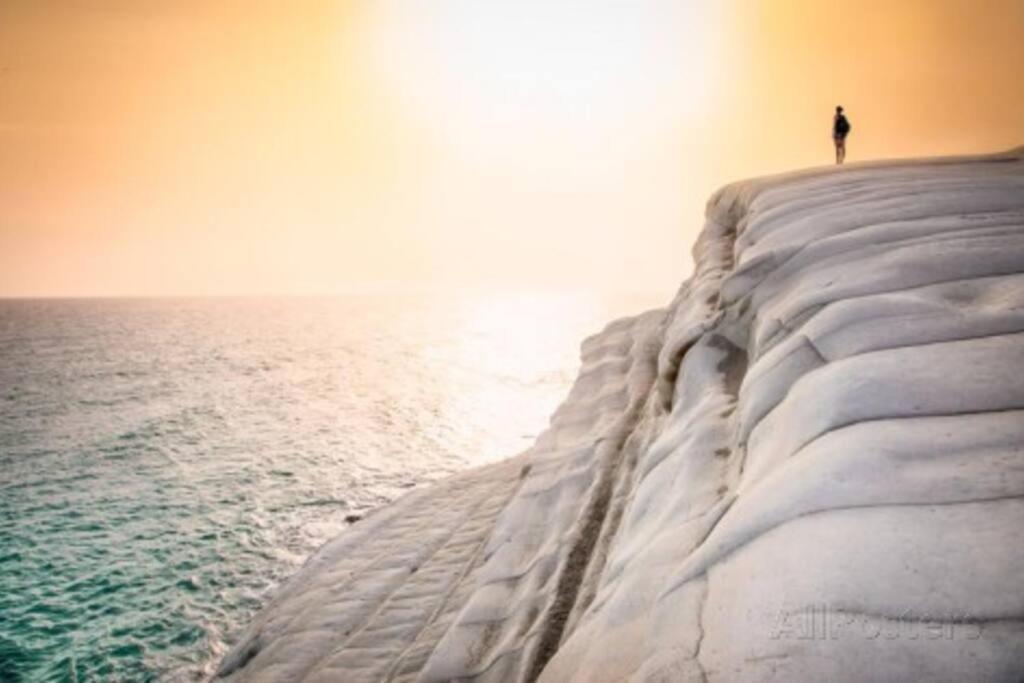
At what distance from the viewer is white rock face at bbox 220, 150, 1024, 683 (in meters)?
2.43

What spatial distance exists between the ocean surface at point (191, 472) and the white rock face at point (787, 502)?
5497mm

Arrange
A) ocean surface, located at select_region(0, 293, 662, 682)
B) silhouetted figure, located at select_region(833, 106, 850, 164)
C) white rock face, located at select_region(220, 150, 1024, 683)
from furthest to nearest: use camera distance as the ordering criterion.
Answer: silhouetted figure, located at select_region(833, 106, 850, 164) < ocean surface, located at select_region(0, 293, 662, 682) < white rock face, located at select_region(220, 150, 1024, 683)

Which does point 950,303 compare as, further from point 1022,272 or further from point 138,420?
point 138,420

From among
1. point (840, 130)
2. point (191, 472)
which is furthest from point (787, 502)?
point (191, 472)

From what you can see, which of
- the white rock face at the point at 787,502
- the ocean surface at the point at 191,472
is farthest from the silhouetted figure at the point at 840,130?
the ocean surface at the point at 191,472

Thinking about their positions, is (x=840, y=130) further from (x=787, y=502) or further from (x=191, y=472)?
(x=191, y=472)

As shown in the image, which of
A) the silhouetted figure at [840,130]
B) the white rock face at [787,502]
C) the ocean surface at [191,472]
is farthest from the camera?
the silhouetted figure at [840,130]

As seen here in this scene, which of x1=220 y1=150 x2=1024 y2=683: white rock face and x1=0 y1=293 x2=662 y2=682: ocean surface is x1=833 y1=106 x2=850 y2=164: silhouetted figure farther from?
x1=0 y1=293 x2=662 y2=682: ocean surface

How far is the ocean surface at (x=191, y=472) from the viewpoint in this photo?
12.7 metres

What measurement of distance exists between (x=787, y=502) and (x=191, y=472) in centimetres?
2670

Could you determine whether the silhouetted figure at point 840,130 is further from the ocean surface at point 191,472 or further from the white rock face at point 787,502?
the ocean surface at point 191,472

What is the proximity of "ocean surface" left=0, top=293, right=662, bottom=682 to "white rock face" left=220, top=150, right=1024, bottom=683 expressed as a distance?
5.50 m

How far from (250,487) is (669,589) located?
22.4 m

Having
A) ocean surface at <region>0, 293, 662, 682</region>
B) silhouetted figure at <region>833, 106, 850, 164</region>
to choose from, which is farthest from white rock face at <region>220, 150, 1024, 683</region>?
ocean surface at <region>0, 293, 662, 682</region>
